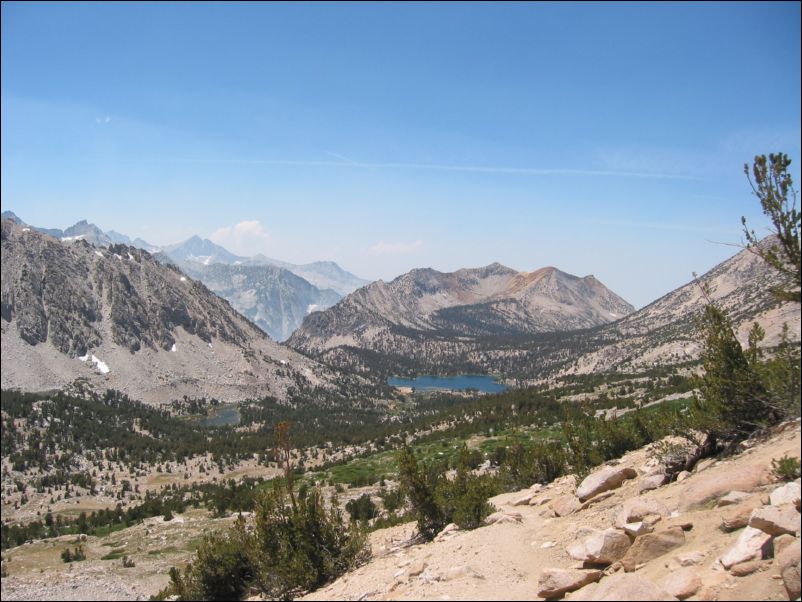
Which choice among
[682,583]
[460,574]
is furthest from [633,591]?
[460,574]

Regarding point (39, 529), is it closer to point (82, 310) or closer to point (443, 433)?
point (443, 433)

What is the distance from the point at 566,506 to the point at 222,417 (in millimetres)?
157894

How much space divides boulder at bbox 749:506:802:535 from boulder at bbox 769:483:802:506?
1.56ft

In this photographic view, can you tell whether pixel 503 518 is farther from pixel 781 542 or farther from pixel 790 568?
pixel 790 568

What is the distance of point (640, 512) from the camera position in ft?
44.3

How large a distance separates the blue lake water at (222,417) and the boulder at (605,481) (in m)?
145

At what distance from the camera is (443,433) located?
311 ft

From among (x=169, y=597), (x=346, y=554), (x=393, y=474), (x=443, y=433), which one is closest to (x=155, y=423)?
(x=443, y=433)

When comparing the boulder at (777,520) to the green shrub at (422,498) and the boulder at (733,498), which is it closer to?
the boulder at (733,498)

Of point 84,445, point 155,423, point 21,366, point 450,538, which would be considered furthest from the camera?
point 21,366

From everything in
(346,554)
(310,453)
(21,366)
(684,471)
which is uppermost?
(21,366)

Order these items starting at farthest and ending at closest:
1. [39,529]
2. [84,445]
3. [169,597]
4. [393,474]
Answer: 1. [84,445]
2. [393,474]
3. [39,529]
4. [169,597]

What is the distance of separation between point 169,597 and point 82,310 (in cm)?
19102

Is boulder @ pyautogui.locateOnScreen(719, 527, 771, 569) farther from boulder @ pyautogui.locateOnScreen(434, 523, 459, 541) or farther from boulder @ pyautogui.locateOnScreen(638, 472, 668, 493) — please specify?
boulder @ pyautogui.locateOnScreen(434, 523, 459, 541)
